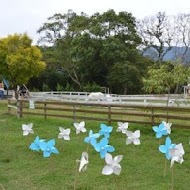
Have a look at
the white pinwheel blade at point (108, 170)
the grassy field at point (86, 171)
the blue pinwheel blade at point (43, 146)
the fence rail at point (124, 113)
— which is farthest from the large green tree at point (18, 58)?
the white pinwheel blade at point (108, 170)

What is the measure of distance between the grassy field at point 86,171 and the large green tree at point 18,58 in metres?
14.0

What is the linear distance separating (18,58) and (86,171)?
18.0 metres

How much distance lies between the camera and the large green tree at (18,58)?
23.4m

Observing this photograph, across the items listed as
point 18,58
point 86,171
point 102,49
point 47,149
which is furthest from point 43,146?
point 102,49

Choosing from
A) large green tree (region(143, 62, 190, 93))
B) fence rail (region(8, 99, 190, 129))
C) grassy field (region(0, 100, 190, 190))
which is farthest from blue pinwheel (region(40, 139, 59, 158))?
large green tree (region(143, 62, 190, 93))

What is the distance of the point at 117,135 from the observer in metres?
9.97

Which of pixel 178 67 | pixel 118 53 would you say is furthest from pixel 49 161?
pixel 118 53

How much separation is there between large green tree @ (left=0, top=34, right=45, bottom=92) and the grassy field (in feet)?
45.9

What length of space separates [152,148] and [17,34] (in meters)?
18.5

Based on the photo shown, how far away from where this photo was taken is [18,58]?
2312 cm

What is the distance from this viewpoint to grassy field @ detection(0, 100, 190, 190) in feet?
18.0

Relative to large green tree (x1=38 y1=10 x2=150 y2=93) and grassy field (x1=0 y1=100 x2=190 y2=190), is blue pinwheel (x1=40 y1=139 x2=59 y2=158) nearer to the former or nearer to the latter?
grassy field (x1=0 y1=100 x2=190 y2=190)

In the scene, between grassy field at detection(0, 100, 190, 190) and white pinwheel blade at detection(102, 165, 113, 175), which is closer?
white pinwheel blade at detection(102, 165, 113, 175)

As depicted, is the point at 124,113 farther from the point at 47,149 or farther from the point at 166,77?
the point at 47,149
